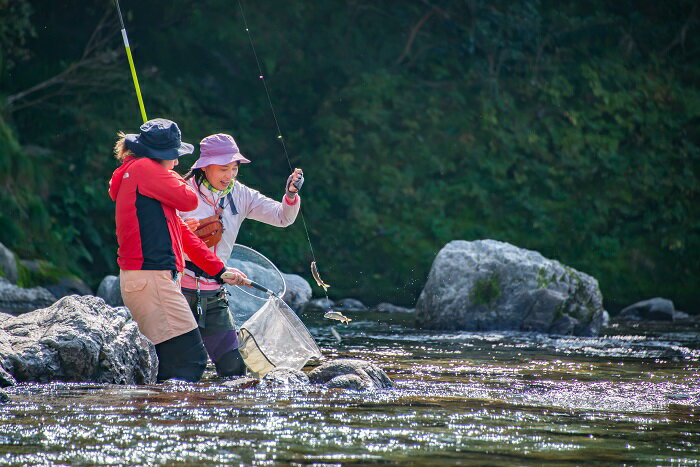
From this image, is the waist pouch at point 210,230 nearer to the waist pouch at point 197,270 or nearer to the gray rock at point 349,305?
the waist pouch at point 197,270

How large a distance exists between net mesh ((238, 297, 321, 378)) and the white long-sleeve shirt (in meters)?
0.47

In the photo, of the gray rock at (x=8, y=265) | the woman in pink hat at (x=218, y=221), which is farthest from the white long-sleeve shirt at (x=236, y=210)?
the gray rock at (x=8, y=265)

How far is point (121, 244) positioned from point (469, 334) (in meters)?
6.28

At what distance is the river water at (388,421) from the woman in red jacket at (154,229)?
0.44m

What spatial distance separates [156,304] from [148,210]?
23.4 inches

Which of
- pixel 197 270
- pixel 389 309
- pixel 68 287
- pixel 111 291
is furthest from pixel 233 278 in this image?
pixel 389 309

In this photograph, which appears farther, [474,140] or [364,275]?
[474,140]


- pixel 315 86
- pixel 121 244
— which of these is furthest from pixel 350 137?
pixel 121 244

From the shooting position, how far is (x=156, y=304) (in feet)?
18.9

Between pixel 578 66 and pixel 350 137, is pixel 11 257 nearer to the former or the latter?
pixel 350 137

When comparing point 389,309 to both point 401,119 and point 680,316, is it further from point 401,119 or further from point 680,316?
point 401,119

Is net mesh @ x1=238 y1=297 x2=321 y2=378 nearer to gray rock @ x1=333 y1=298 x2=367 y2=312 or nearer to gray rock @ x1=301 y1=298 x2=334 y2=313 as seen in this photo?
gray rock @ x1=301 y1=298 x2=334 y2=313

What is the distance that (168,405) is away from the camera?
5.16 meters

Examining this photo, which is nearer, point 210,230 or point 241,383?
point 241,383
